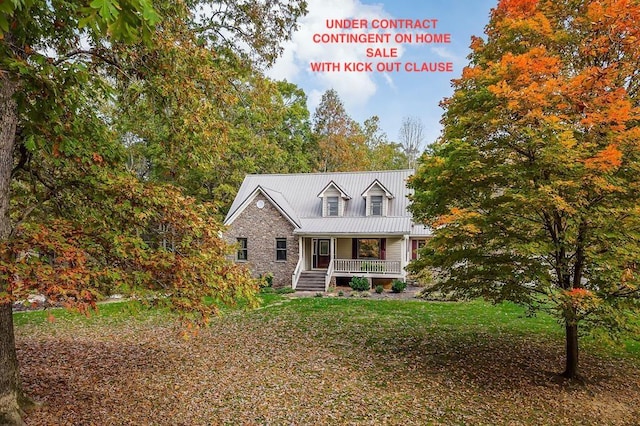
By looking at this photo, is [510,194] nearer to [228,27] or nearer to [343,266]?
[228,27]

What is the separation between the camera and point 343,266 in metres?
21.1

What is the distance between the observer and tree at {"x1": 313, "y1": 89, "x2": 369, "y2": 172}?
119 ft

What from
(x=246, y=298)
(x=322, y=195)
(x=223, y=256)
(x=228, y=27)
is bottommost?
(x=246, y=298)

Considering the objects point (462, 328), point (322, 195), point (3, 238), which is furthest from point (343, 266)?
point (3, 238)

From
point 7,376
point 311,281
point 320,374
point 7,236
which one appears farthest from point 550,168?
point 311,281

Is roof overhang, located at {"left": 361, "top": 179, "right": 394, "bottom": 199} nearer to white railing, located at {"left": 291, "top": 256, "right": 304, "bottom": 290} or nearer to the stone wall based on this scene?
the stone wall

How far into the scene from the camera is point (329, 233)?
67.8 feet

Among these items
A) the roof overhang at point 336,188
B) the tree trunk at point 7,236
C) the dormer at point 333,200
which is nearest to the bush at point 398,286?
the dormer at point 333,200

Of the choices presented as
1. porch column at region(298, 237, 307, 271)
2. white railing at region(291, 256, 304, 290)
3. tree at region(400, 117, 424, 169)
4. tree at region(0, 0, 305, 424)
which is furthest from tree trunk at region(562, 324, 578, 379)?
tree at region(400, 117, 424, 169)

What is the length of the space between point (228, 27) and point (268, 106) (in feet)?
5.39

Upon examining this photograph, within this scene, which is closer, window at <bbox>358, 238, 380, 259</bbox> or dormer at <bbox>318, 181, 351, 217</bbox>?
dormer at <bbox>318, 181, 351, 217</bbox>

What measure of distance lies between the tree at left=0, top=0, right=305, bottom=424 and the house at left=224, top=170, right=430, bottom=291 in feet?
46.0

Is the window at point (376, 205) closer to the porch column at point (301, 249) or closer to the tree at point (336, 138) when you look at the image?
the porch column at point (301, 249)

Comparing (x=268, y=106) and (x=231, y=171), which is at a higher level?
(x=231, y=171)
